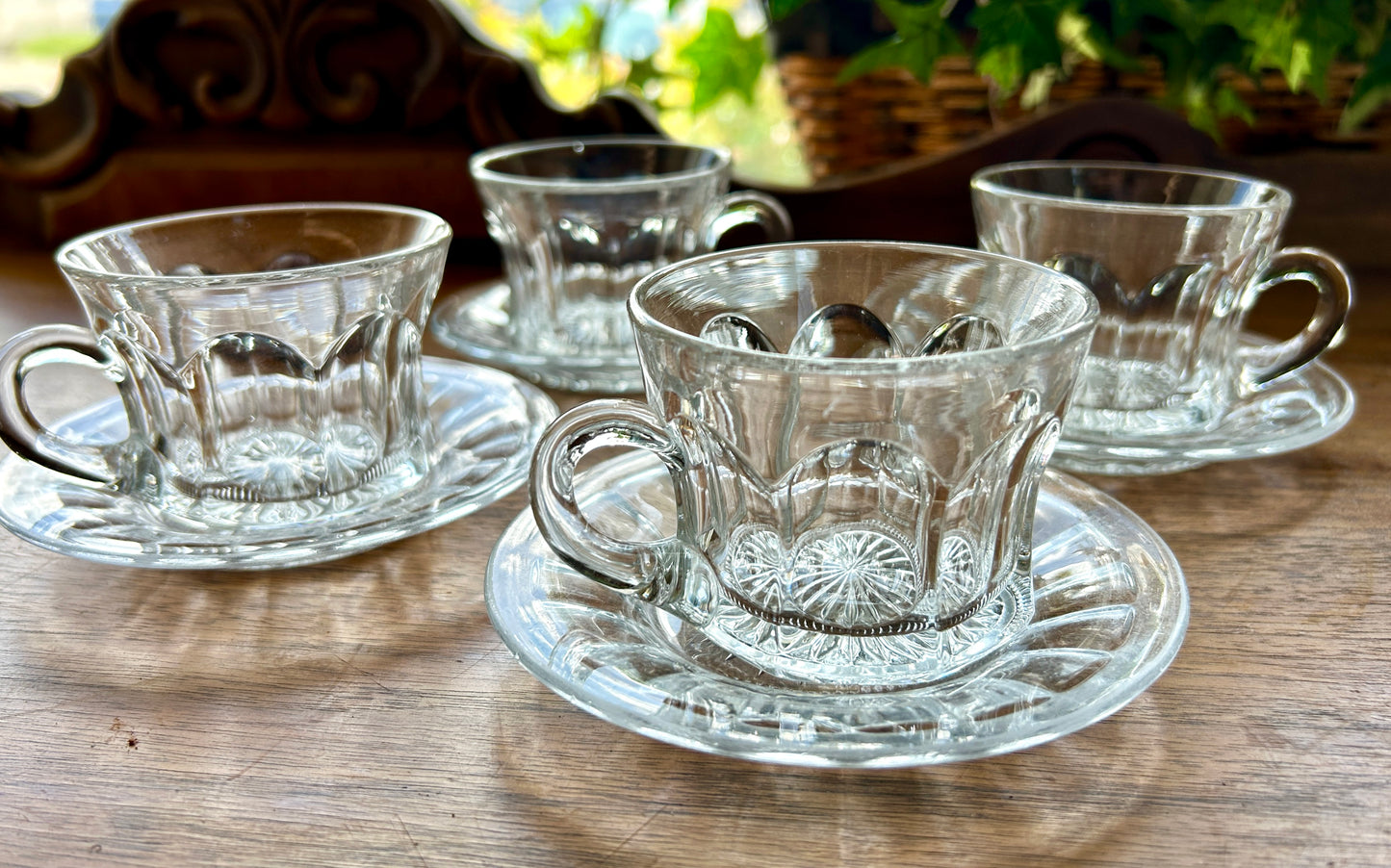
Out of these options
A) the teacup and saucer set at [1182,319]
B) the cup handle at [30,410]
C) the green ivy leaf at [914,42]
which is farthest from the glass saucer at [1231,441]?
the cup handle at [30,410]

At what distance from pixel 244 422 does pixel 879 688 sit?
1.13 ft

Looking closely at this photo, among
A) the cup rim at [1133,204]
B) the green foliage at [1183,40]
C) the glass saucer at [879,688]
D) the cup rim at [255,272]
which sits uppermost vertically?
the green foliage at [1183,40]

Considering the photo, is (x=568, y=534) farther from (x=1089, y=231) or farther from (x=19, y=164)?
(x=19, y=164)

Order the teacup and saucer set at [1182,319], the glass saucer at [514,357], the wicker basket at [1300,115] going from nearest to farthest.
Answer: the teacup and saucer set at [1182,319], the glass saucer at [514,357], the wicker basket at [1300,115]

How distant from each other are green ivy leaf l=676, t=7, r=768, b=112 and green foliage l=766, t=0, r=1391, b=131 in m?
0.13

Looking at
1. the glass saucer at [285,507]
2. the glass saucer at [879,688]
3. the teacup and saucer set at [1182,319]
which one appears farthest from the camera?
the teacup and saucer set at [1182,319]

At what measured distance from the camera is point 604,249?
29.5 inches

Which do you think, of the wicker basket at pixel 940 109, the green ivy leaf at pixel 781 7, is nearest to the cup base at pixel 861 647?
the green ivy leaf at pixel 781 7

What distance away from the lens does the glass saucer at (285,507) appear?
17.7 inches

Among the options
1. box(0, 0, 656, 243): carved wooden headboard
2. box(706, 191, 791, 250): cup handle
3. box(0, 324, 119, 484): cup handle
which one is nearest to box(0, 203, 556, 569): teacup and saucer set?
box(0, 324, 119, 484): cup handle

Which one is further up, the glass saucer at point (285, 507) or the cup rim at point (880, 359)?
the cup rim at point (880, 359)

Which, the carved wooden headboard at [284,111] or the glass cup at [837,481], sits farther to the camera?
the carved wooden headboard at [284,111]

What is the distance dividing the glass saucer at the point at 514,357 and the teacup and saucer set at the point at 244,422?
3.5 inches

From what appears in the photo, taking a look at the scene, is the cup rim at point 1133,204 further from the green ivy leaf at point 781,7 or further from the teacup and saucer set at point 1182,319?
the green ivy leaf at point 781,7
